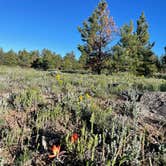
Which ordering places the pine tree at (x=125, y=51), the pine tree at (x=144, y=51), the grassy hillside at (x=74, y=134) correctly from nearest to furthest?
the grassy hillside at (x=74, y=134)
the pine tree at (x=125, y=51)
the pine tree at (x=144, y=51)

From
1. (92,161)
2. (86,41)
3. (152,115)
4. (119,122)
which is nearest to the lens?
(92,161)

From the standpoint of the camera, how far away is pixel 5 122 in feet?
13.6

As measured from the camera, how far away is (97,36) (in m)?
24.8

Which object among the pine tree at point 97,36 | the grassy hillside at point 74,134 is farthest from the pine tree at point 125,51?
the grassy hillside at point 74,134

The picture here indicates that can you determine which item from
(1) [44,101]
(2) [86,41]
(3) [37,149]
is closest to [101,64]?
(2) [86,41]

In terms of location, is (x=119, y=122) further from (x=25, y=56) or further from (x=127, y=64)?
(x=25, y=56)

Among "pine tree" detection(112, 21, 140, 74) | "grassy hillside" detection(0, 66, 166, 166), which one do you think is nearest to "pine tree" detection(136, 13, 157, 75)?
"pine tree" detection(112, 21, 140, 74)

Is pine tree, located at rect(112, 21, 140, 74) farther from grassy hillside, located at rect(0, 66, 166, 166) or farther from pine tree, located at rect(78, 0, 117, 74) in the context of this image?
grassy hillside, located at rect(0, 66, 166, 166)

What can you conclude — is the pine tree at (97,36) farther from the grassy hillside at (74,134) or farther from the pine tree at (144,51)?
the grassy hillside at (74,134)

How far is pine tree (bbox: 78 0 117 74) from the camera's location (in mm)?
24663

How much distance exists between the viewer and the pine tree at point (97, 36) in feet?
80.9

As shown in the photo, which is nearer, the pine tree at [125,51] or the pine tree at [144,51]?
the pine tree at [125,51]

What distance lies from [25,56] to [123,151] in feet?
216

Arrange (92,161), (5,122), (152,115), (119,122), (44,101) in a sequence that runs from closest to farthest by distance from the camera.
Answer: (92,161)
(119,122)
(5,122)
(152,115)
(44,101)
